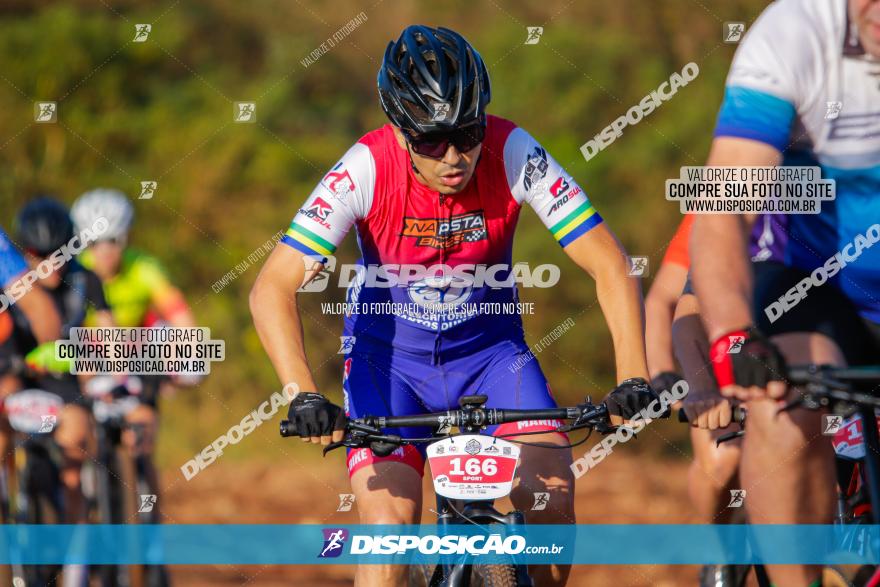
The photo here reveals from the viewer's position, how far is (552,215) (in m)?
4.56

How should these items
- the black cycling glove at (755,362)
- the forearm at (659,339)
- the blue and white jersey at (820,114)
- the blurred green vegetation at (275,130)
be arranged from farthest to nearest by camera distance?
the blurred green vegetation at (275,130) → the forearm at (659,339) → the blue and white jersey at (820,114) → the black cycling glove at (755,362)

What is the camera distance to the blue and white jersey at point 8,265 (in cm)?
682

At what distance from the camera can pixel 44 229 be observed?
7.24m

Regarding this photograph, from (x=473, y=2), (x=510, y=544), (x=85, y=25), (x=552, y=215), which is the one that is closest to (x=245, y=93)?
(x=85, y=25)

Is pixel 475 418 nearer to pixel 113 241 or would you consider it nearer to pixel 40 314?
pixel 40 314

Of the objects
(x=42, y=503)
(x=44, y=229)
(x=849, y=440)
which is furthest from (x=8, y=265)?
(x=849, y=440)

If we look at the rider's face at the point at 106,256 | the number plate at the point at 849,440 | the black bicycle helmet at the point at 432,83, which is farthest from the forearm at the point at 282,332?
the rider's face at the point at 106,256

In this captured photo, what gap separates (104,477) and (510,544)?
3904 mm

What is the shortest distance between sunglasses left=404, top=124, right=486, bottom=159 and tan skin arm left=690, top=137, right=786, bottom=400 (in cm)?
92

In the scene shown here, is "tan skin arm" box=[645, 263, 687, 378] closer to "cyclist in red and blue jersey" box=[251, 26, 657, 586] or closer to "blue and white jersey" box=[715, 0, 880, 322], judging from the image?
"cyclist in red and blue jersey" box=[251, 26, 657, 586]

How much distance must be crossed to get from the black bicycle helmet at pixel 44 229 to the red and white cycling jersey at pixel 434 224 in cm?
311

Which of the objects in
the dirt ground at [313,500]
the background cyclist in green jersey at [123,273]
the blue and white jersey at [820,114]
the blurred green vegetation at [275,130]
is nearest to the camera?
the blue and white jersey at [820,114]

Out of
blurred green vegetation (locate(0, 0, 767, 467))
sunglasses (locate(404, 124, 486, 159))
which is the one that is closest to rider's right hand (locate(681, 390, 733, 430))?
sunglasses (locate(404, 124, 486, 159))

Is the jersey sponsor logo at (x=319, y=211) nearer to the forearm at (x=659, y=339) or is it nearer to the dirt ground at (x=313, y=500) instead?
the forearm at (x=659, y=339)
